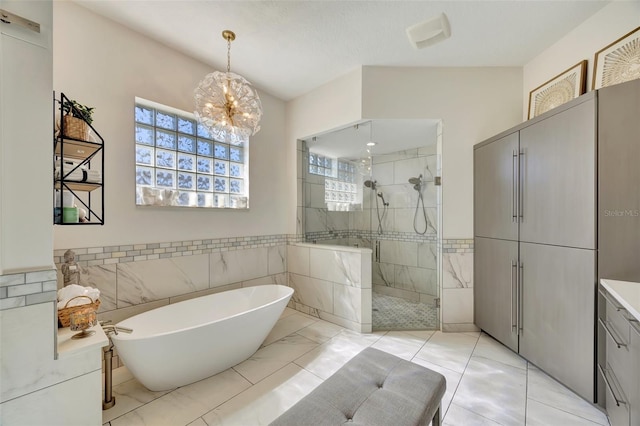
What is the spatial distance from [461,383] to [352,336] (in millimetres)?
1032

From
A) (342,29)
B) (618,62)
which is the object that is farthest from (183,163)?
(618,62)

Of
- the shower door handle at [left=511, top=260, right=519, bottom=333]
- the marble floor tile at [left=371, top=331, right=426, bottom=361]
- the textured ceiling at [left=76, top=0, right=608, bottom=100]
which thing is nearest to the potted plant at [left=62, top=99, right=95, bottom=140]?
the textured ceiling at [left=76, top=0, right=608, bottom=100]

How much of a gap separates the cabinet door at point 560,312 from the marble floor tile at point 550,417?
7.5 inches

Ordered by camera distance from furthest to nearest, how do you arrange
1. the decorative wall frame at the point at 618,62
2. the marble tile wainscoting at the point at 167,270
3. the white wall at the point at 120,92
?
the marble tile wainscoting at the point at 167,270 → the white wall at the point at 120,92 → the decorative wall frame at the point at 618,62

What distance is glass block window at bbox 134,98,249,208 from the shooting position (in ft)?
7.17

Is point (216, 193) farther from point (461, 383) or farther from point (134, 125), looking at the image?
point (461, 383)

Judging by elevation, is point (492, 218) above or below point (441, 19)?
below

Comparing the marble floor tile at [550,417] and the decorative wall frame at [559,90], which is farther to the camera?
the decorative wall frame at [559,90]

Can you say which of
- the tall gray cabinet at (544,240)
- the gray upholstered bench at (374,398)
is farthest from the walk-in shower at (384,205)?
the gray upholstered bench at (374,398)

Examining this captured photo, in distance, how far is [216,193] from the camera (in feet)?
8.87

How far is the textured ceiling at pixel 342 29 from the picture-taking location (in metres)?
1.82

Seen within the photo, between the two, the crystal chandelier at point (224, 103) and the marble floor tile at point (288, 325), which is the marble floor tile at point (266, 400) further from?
the crystal chandelier at point (224, 103)

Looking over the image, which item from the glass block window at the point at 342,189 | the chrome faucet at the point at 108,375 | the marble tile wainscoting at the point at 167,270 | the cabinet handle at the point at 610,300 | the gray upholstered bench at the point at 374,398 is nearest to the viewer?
the gray upholstered bench at the point at 374,398

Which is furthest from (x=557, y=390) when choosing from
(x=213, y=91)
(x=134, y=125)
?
(x=134, y=125)
